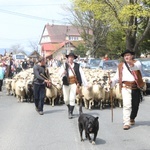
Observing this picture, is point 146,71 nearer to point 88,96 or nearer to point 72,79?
point 88,96

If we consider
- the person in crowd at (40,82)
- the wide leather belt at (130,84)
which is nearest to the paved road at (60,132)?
the person in crowd at (40,82)

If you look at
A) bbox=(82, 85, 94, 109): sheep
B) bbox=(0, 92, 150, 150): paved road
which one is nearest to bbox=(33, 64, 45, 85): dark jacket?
bbox=(0, 92, 150, 150): paved road

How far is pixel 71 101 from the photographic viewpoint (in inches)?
414

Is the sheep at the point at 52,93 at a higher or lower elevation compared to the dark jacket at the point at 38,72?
lower

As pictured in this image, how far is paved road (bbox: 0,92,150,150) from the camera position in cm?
738

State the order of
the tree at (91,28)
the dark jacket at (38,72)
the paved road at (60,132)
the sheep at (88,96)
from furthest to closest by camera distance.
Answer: the tree at (91,28) < the sheep at (88,96) < the dark jacket at (38,72) < the paved road at (60,132)

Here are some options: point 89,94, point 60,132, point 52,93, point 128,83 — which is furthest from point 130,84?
point 52,93

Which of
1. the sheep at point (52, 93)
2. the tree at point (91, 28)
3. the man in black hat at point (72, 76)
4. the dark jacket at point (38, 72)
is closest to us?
the man in black hat at point (72, 76)

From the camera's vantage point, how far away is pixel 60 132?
8688mm

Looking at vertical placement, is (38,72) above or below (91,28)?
below

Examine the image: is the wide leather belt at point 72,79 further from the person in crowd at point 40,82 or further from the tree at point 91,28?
the tree at point 91,28

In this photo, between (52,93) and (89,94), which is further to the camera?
(52,93)

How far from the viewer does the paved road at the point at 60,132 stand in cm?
738

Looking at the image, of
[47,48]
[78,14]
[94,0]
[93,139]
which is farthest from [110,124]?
[47,48]
